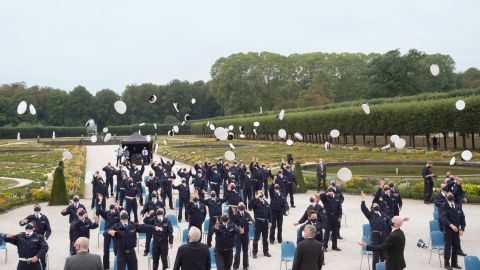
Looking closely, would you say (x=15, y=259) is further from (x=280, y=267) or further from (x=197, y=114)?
(x=197, y=114)

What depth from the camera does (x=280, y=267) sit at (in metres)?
13.3

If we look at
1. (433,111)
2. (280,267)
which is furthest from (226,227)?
(433,111)

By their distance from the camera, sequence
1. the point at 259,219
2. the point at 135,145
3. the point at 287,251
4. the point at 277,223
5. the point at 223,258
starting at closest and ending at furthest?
the point at 223,258
the point at 287,251
the point at 259,219
the point at 277,223
the point at 135,145

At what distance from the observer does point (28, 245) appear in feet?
35.5

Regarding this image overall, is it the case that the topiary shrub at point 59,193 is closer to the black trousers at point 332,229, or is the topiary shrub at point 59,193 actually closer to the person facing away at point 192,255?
the black trousers at point 332,229

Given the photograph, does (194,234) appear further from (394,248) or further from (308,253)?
(394,248)

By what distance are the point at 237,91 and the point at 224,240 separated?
385 ft

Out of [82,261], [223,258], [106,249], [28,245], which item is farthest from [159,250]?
[82,261]

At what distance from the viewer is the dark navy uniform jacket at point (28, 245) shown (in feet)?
35.5

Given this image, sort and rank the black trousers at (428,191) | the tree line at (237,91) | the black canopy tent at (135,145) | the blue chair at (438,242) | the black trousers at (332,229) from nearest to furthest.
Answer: the blue chair at (438,242) < the black trousers at (332,229) < the black trousers at (428,191) < the black canopy tent at (135,145) < the tree line at (237,91)

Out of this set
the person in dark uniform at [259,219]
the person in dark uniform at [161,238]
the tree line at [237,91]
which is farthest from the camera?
the tree line at [237,91]

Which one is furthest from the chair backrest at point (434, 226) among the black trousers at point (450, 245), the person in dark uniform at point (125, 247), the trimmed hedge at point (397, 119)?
the trimmed hedge at point (397, 119)

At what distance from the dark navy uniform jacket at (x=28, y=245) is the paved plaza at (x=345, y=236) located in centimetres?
383

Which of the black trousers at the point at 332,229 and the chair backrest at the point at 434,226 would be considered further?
the black trousers at the point at 332,229
